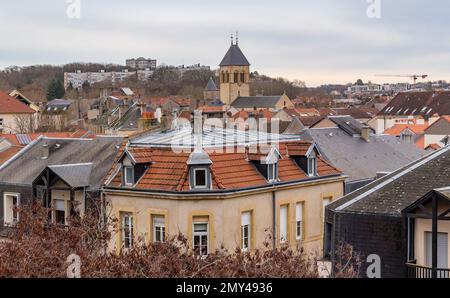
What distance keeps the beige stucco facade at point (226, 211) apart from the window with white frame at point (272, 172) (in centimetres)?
32

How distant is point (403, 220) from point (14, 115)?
65220mm

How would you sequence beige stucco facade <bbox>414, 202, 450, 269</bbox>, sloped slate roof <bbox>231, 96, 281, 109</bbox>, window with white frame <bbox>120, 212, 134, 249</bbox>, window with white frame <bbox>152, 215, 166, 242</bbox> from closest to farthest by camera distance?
1. beige stucco facade <bbox>414, 202, 450, 269</bbox>
2. window with white frame <bbox>152, 215, 166, 242</bbox>
3. window with white frame <bbox>120, 212, 134, 249</bbox>
4. sloped slate roof <bbox>231, 96, 281, 109</bbox>

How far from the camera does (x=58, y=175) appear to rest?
81.3 ft

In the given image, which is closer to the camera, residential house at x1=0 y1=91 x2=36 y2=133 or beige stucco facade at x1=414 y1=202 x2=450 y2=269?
beige stucco facade at x1=414 y1=202 x2=450 y2=269

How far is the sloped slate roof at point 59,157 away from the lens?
88.0 feet

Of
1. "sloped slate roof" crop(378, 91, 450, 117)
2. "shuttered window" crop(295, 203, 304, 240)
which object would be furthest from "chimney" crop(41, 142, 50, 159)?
"sloped slate roof" crop(378, 91, 450, 117)

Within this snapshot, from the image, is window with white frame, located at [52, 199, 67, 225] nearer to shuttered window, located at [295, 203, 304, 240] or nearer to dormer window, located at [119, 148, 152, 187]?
dormer window, located at [119, 148, 152, 187]

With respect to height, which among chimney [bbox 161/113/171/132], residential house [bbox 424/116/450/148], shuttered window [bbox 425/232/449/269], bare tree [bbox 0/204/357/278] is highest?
chimney [bbox 161/113/171/132]

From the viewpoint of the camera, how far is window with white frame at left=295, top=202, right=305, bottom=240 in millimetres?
24469

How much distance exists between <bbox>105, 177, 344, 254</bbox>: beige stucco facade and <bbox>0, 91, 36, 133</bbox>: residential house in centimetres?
5369

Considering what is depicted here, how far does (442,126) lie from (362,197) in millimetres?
53901

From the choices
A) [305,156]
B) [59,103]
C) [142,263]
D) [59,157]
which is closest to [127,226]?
[305,156]

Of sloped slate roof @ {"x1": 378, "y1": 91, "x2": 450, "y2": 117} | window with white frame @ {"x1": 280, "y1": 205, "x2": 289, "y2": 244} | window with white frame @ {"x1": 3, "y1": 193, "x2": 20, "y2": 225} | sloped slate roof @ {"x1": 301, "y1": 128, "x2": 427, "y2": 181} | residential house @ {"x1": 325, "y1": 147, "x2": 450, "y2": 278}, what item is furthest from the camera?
sloped slate roof @ {"x1": 378, "y1": 91, "x2": 450, "y2": 117}
